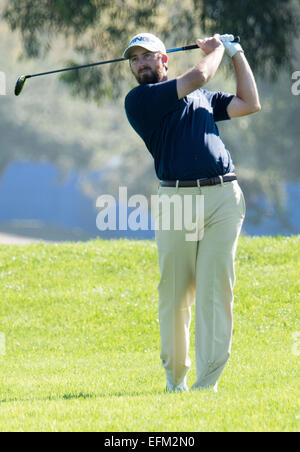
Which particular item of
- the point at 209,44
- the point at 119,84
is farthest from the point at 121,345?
the point at 119,84

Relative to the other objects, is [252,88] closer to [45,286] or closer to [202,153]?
[202,153]

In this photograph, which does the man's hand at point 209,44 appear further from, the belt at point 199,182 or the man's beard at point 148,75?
the belt at point 199,182

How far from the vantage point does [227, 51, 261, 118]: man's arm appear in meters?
5.25

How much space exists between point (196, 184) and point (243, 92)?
753 mm

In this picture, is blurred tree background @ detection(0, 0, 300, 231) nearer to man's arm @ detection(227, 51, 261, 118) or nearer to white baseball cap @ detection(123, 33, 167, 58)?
man's arm @ detection(227, 51, 261, 118)

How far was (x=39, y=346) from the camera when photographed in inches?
333

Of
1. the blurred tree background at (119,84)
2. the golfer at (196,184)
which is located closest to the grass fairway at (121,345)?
the golfer at (196,184)

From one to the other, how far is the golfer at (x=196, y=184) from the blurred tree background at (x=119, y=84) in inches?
432

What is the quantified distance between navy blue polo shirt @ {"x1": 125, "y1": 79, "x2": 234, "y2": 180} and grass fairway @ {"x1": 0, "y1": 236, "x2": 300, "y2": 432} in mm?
1411

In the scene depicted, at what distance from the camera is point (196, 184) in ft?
16.5

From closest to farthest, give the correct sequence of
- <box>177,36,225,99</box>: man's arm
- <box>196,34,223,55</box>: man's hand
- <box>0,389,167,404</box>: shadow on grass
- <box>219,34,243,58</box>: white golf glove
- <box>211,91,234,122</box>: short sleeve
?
<box>177,36,225,99</box>: man's arm → <box>196,34,223,55</box>: man's hand → <box>219,34,243,58</box>: white golf glove → <box>211,91,234,122</box>: short sleeve → <box>0,389,167,404</box>: shadow on grass

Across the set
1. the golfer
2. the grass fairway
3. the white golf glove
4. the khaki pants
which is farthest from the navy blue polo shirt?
the grass fairway

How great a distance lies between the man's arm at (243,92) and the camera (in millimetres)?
5250
